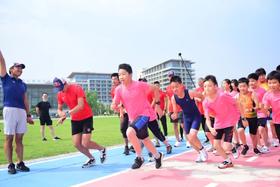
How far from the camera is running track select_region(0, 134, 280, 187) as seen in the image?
605cm

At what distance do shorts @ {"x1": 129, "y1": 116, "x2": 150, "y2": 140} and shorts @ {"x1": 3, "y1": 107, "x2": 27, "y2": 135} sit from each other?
267 centimetres

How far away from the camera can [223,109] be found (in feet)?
23.8

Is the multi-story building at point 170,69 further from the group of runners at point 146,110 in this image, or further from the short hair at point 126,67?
the short hair at point 126,67

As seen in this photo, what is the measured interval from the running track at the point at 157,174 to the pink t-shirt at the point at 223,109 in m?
0.92

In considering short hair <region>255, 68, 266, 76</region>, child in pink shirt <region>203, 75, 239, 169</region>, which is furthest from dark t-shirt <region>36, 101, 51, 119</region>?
child in pink shirt <region>203, 75, 239, 169</region>

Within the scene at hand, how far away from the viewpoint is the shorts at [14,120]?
7691 millimetres

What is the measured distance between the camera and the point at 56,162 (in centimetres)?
898

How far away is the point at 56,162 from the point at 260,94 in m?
5.44

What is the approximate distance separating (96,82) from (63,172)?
179 m

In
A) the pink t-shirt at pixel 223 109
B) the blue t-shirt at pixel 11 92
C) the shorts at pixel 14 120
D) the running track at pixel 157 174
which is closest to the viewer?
the running track at pixel 157 174

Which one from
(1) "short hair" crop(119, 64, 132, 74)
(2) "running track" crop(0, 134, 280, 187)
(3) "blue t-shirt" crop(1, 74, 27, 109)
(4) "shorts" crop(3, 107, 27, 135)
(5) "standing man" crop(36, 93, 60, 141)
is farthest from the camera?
(5) "standing man" crop(36, 93, 60, 141)

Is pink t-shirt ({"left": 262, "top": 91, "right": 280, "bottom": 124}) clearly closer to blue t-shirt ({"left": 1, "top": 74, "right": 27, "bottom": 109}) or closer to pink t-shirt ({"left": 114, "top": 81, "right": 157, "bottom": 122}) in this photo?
pink t-shirt ({"left": 114, "top": 81, "right": 157, "bottom": 122})

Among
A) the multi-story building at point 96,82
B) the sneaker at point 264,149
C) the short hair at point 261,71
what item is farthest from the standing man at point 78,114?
the multi-story building at point 96,82

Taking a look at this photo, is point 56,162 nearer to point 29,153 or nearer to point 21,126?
point 21,126
